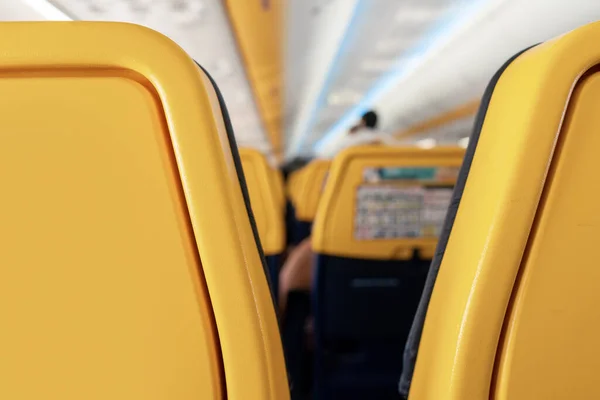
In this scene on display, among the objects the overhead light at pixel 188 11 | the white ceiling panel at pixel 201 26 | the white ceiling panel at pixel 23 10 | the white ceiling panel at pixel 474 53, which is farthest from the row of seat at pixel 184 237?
the overhead light at pixel 188 11

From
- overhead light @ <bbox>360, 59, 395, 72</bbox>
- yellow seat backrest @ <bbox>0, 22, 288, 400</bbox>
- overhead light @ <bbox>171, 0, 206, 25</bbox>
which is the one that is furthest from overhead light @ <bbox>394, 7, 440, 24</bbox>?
yellow seat backrest @ <bbox>0, 22, 288, 400</bbox>

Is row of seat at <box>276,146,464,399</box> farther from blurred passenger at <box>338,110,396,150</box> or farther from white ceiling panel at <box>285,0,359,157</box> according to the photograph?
white ceiling panel at <box>285,0,359,157</box>

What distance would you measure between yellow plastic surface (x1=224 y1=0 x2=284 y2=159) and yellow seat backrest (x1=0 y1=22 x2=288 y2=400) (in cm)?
381

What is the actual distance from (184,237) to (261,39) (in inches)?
216

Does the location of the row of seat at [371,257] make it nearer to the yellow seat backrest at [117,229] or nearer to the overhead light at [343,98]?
the yellow seat backrest at [117,229]

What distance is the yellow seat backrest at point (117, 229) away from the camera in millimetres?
481

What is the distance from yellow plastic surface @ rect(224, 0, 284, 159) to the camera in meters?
4.54

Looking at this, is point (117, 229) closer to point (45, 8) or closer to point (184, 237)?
Result: point (184, 237)

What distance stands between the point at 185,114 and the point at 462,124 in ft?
26.0

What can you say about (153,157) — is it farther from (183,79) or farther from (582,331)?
(582,331)

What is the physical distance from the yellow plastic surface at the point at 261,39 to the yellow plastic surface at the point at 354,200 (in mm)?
2953

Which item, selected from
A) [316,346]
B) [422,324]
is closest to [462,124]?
[316,346]

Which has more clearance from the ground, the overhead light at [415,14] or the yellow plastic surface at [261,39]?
the yellow plastic surface at [261,39]

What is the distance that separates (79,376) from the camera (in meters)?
0.52
